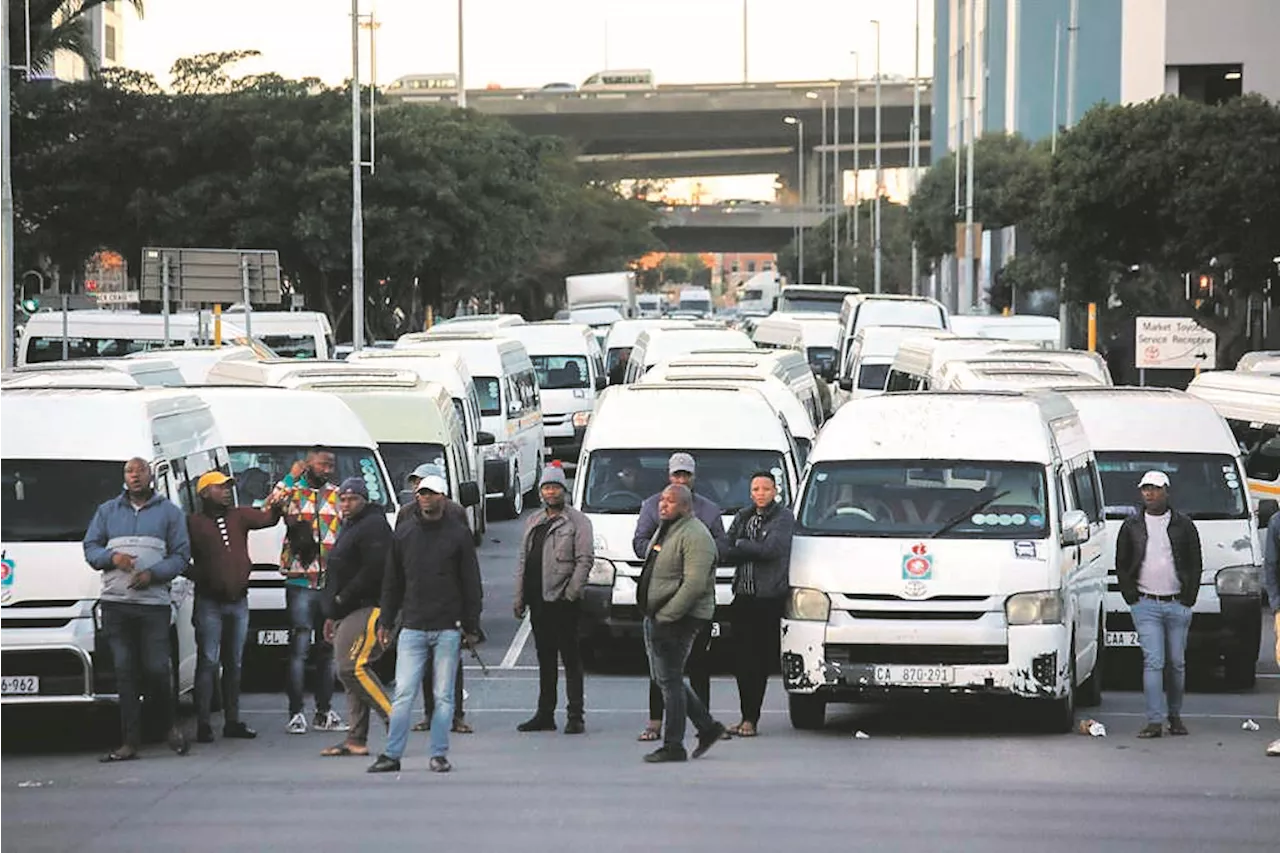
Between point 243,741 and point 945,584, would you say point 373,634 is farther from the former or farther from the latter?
point 945,584

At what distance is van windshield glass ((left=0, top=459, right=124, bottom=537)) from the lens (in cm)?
1541

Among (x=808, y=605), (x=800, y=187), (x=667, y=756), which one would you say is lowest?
(x=667, y=756)

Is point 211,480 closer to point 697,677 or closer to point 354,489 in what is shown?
point 354,489

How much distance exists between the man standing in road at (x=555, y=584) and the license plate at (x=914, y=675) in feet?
6.58

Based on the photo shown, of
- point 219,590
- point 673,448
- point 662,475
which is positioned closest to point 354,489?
point 219,590

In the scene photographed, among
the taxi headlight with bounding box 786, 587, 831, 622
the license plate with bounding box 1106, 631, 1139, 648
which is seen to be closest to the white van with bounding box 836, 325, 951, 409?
the license plate with bounding box 1106, 631, 1139, 648

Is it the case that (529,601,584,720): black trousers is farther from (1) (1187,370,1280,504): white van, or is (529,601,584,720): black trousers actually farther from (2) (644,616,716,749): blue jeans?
(1) (1187,370,1280,504): white van

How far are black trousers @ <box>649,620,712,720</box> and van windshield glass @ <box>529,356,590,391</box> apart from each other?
88.9ft

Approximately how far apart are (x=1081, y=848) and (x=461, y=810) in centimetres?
313

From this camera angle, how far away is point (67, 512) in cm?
1554

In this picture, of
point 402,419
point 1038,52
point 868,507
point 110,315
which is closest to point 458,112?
point 1038,52

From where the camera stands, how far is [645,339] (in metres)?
45.8

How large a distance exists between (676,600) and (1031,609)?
243 centimetres

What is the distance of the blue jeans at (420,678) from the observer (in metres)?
13.9
